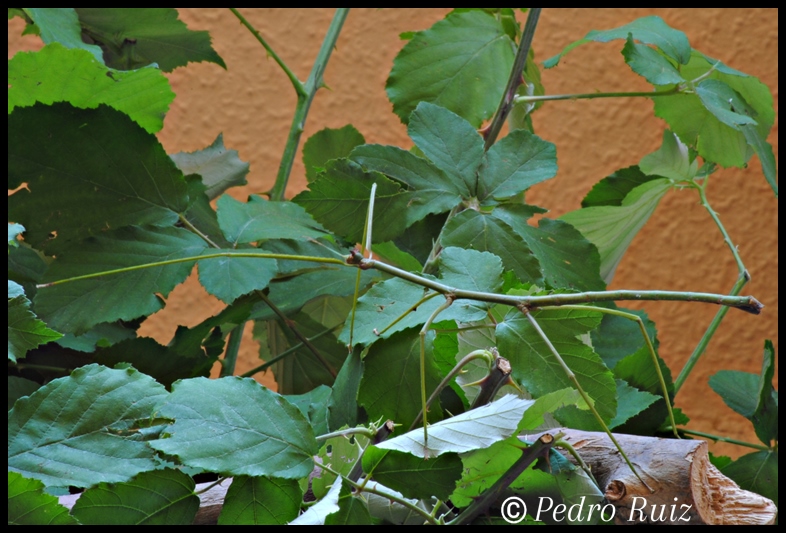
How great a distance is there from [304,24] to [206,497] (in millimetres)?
624

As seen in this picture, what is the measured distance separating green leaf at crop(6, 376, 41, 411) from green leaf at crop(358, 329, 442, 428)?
0.11 meters

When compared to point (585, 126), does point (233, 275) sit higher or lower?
higher

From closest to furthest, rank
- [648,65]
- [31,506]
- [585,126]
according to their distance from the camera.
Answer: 1. [31,506]
2. [648,65]
3. [585,126]

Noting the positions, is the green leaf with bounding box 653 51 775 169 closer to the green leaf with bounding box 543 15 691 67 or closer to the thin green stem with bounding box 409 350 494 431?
the green leaf with bounding box 543 15 691 67

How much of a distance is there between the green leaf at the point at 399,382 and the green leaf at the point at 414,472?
0.08ft

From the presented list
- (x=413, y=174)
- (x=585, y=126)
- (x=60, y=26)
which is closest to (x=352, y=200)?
(x=413, y=174)

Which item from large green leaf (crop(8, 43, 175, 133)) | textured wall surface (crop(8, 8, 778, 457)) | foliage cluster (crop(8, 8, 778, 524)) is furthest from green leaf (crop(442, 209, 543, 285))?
textured wall surface (crop(8, 8, 778, 457))

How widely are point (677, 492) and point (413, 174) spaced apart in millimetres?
117

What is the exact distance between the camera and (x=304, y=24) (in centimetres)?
71

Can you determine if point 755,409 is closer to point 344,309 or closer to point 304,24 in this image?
point 344,309

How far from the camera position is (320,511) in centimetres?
14

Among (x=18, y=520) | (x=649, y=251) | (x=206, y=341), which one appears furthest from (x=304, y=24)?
(x=18, y=520)

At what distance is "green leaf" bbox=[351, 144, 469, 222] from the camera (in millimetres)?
219

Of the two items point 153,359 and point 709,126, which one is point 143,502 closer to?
point 153,359
